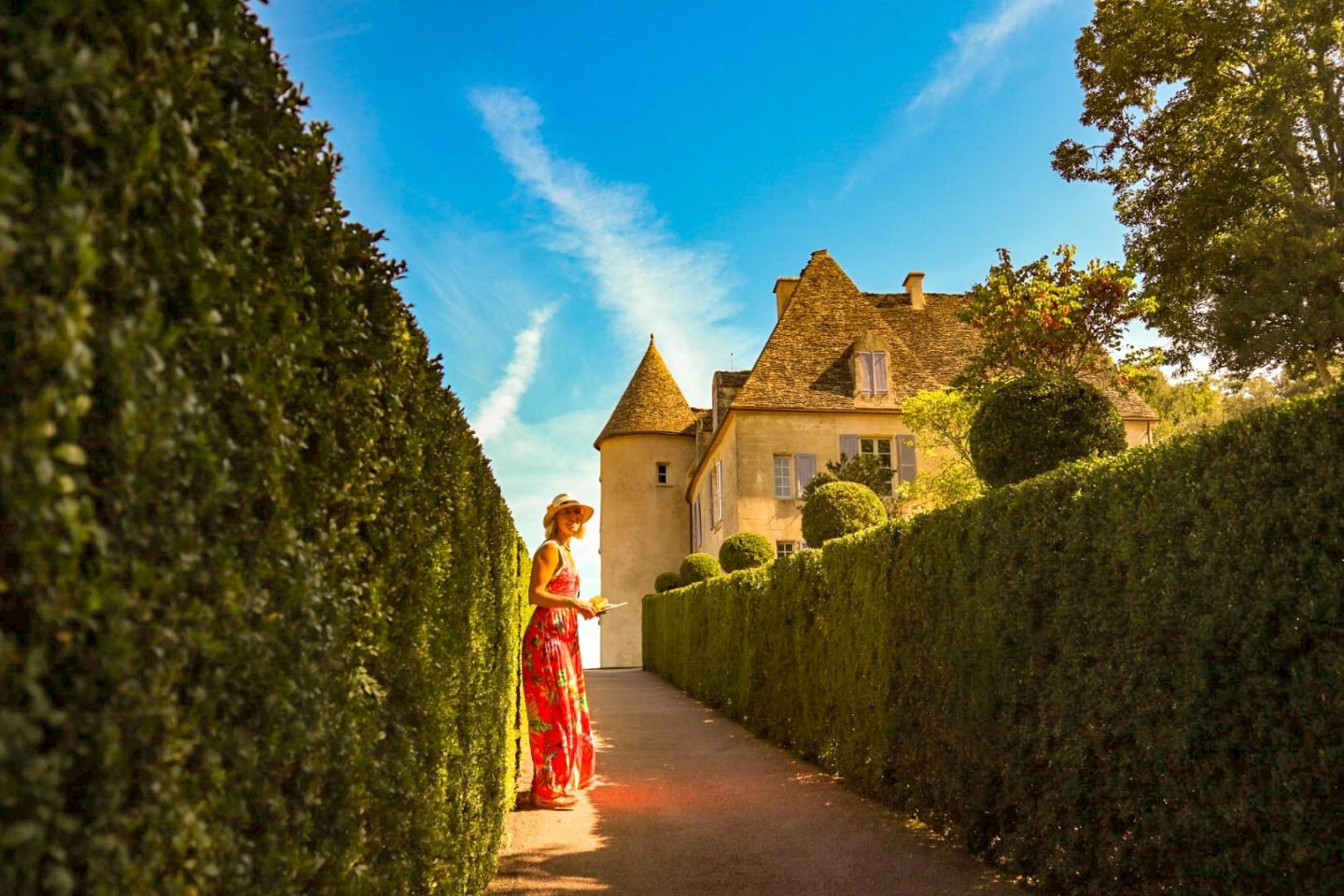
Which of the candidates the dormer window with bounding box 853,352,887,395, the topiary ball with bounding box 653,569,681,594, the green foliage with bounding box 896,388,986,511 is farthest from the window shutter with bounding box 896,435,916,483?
the topiary ball with bounding box 653,569,681,594

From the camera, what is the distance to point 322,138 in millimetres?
2314

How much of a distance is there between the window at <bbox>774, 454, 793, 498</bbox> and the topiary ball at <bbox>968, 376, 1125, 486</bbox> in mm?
21552

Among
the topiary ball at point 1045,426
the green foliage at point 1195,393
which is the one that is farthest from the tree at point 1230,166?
the topiary ball at point 1045,426

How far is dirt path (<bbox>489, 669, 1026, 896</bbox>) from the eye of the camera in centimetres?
501

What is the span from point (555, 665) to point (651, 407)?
32680 mm

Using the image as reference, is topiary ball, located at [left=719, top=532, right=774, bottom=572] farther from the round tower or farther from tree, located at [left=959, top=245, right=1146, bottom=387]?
the round tower

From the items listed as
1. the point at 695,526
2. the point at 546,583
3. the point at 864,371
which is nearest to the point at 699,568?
the point at 864,371

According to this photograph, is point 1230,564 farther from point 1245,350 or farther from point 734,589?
point 1245,350

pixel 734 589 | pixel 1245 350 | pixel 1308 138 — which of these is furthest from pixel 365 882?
pixel 1308 138

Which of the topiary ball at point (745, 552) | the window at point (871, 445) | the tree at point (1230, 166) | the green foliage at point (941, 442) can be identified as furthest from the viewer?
the window at point (871, 445)

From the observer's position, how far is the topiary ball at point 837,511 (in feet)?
51.9

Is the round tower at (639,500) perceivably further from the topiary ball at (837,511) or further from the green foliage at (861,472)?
the topiary ball at (837,511)

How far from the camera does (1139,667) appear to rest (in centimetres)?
406

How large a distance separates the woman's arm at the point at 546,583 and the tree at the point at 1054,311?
16456mm
